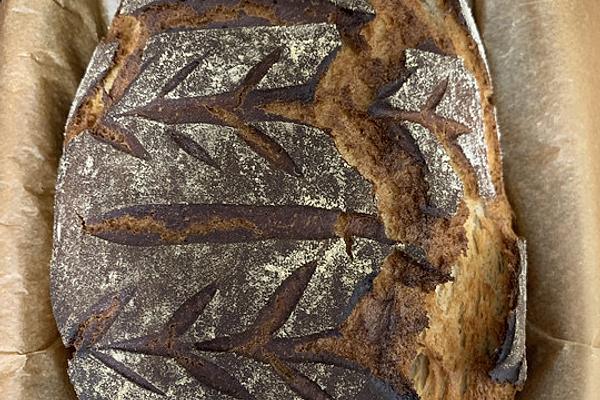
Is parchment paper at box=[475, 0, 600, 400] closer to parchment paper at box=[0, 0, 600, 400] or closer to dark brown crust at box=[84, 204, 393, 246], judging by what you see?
parchment paper at box=[0, 0, 600, 400]

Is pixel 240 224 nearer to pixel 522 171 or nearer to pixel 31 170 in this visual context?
pixel 31 170

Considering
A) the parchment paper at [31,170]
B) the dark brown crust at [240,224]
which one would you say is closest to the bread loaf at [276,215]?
the dark brown crust at [240,224]

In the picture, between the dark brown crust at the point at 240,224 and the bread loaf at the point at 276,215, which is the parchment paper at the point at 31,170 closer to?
the bread loaf at the point at 276,215

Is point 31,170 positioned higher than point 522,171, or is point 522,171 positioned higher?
point 522,171

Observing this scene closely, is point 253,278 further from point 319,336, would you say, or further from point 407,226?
point 407,226

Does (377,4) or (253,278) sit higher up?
(377,4)

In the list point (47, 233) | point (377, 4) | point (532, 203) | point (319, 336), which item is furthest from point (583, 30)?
point (47, 233)

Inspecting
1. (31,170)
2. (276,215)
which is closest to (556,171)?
(276,215)
